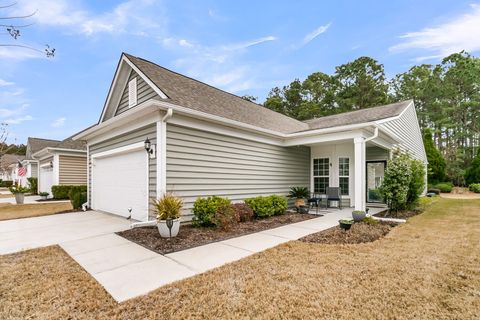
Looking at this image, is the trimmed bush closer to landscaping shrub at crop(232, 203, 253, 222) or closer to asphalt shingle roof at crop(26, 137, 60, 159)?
landscaping shrub at crop(232, 203, 253, 222)

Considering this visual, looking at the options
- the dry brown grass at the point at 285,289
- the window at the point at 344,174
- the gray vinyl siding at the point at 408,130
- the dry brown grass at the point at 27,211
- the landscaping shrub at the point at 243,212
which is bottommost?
the dry brown grass at the point at 27,211

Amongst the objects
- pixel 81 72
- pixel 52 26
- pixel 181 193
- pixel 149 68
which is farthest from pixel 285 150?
pixel 81 72

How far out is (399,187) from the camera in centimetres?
837

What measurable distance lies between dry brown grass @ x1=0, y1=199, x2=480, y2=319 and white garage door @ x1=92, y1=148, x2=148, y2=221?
2.73 meters

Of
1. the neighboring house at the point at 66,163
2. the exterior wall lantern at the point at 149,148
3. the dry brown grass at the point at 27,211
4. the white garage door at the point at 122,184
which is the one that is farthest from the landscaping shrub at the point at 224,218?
the neighboring house at the point at 66,163

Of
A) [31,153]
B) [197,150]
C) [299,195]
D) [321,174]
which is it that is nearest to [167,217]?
[197,150]

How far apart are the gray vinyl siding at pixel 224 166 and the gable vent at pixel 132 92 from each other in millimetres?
3164

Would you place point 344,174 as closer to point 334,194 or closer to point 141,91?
point 334,194

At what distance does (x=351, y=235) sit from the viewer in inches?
225

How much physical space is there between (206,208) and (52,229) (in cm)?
422

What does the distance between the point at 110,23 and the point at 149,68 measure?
1820mm

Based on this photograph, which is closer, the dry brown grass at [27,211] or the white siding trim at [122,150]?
the white siding trim at [122,150]

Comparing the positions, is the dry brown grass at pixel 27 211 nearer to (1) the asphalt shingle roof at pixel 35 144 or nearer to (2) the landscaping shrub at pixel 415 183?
(1) the asphalt shingle roof at pixel 35 144

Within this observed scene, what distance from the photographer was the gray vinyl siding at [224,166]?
6516 mm
